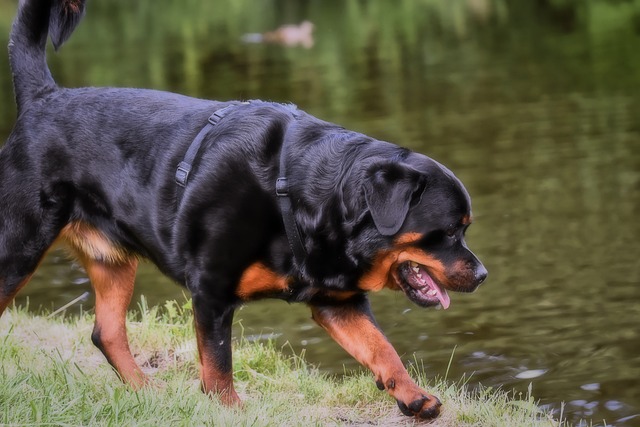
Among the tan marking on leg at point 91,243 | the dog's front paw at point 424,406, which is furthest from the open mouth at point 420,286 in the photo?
the tan marking on leg at point 91,243

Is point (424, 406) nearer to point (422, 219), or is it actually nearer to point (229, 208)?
point (422, 219)

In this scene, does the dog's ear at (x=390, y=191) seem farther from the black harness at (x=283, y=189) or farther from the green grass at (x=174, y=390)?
the green grass at (x=174, y=390)

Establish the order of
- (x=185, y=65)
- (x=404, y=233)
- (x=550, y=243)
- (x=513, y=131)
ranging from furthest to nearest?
(x=185, y=65) < (x=513, y=131) < (x=550, y=243) < (x=404, y=233)

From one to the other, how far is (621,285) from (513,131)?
5.48 meters

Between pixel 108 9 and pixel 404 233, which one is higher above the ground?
pixel 404 233

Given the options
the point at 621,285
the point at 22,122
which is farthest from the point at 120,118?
the point at 621,285

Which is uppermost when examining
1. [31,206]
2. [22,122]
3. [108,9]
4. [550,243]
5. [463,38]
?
[22,122]

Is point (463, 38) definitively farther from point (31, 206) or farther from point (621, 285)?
point (31, 206)

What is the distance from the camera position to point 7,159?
5219mm

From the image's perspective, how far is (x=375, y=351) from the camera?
502 centimetres

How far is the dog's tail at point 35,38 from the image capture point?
5.44 m

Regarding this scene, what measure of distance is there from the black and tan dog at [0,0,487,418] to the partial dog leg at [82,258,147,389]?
0.02 m

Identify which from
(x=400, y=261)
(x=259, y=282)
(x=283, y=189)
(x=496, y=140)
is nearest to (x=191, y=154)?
(x=283, y=189)

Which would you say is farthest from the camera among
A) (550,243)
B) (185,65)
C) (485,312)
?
(185,65)
